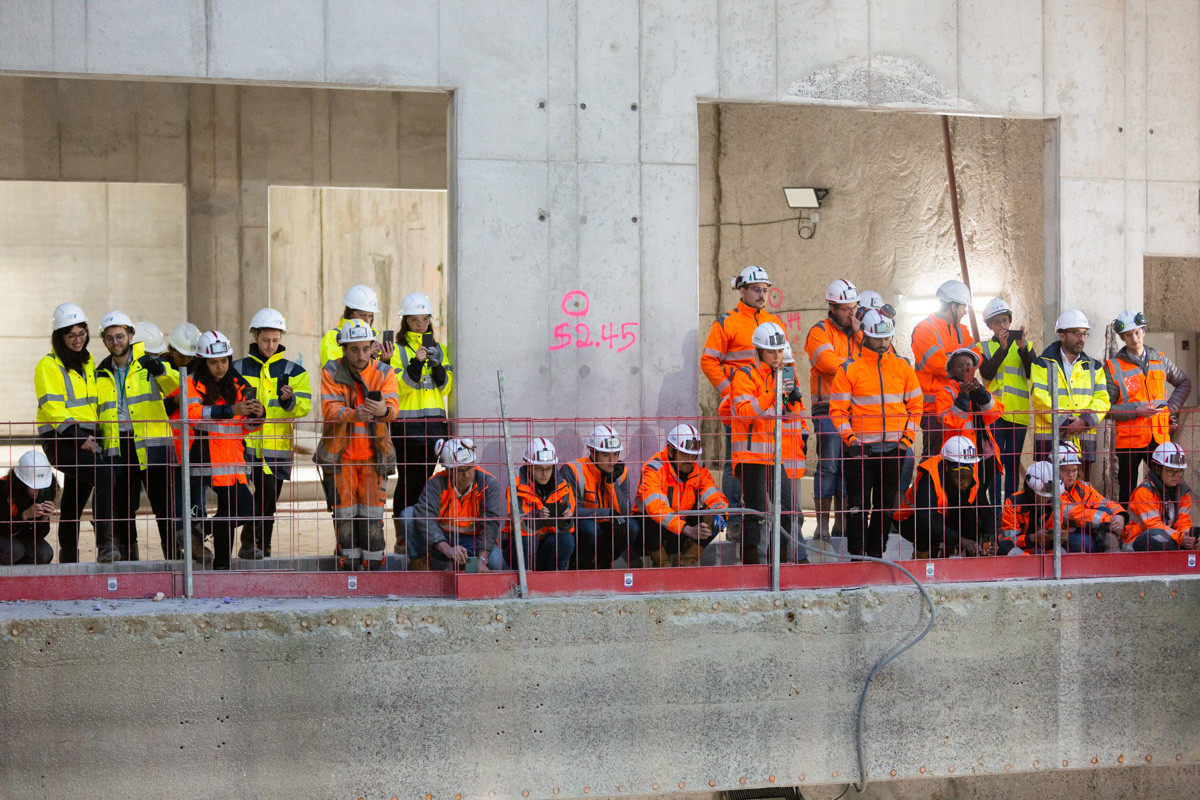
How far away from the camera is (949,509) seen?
8.45m

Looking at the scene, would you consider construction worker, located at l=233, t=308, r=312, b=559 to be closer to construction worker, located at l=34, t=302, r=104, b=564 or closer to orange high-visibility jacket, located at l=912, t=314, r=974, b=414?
construction worker, located at l=34, t=302, r=104, b=564

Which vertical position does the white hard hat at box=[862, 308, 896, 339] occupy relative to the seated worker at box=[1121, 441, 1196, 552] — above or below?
above

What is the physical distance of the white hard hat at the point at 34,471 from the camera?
7.84m

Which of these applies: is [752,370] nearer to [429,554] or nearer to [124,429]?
[429,554]

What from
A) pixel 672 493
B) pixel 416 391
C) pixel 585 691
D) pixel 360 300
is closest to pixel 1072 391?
pixel 672 493

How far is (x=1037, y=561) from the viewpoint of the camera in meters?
8.27

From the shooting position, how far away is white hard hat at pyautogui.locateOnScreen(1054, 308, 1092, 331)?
9836mm

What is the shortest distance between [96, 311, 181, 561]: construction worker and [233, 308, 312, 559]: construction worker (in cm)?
49

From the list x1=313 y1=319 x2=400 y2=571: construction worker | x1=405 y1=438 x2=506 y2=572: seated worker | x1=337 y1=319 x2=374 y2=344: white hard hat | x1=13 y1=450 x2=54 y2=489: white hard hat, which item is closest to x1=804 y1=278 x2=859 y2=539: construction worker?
x1=405 y1=438 x2=506 y2=572: seated worker

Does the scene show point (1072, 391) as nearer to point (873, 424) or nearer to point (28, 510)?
point (873, 424)

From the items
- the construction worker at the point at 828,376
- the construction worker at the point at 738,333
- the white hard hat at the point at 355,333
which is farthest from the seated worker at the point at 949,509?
the white hard hat at the point at 355,333

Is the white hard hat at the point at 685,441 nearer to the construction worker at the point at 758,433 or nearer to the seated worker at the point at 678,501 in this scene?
the seated worker at the point at 678,501

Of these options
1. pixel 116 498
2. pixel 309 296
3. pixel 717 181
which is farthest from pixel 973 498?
pixel 309 296

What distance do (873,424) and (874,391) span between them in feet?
0.88
